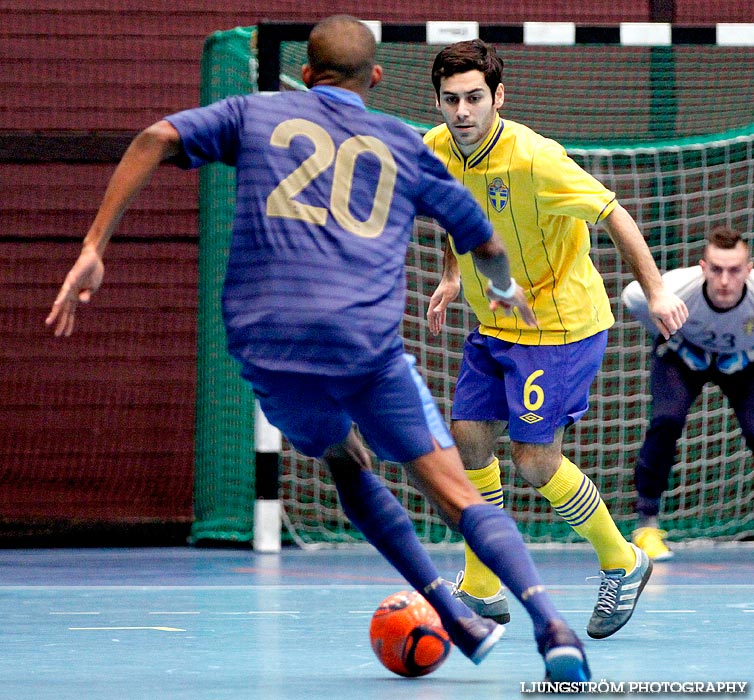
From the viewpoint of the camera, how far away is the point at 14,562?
797cm

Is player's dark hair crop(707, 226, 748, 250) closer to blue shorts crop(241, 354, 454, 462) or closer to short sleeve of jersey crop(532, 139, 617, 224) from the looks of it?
short sleeve of jersey crop(532, 139, 617, 224)

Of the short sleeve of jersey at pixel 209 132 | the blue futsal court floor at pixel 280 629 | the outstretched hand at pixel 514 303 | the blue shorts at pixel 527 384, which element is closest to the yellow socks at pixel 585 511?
the blue shorts at pixel 527 384

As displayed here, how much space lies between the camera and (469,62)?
4758 mm

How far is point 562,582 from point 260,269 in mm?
3774

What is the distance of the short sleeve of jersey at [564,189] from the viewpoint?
4613 millimetres

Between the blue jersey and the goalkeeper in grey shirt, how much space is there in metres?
3.94

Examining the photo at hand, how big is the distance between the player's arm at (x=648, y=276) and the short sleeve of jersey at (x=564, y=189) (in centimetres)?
7

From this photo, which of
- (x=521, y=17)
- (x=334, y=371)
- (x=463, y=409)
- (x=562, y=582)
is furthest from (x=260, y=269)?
(x=521, y=17)

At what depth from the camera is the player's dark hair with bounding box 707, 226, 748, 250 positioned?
277 inches

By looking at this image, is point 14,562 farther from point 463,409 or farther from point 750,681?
point 750,681

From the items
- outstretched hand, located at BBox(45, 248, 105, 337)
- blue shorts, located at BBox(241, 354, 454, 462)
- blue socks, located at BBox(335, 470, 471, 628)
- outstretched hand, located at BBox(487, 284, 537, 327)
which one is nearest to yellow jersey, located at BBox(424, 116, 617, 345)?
outstretched hand, located at BBox(487, 284, 537, 327)

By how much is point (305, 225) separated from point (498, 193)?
4.99ft

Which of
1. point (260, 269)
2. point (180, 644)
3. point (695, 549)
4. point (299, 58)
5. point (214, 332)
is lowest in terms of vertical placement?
point (695, 549)

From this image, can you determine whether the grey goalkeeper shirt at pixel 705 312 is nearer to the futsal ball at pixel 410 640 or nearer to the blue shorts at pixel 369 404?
the futsal ball at pixel 410 640
